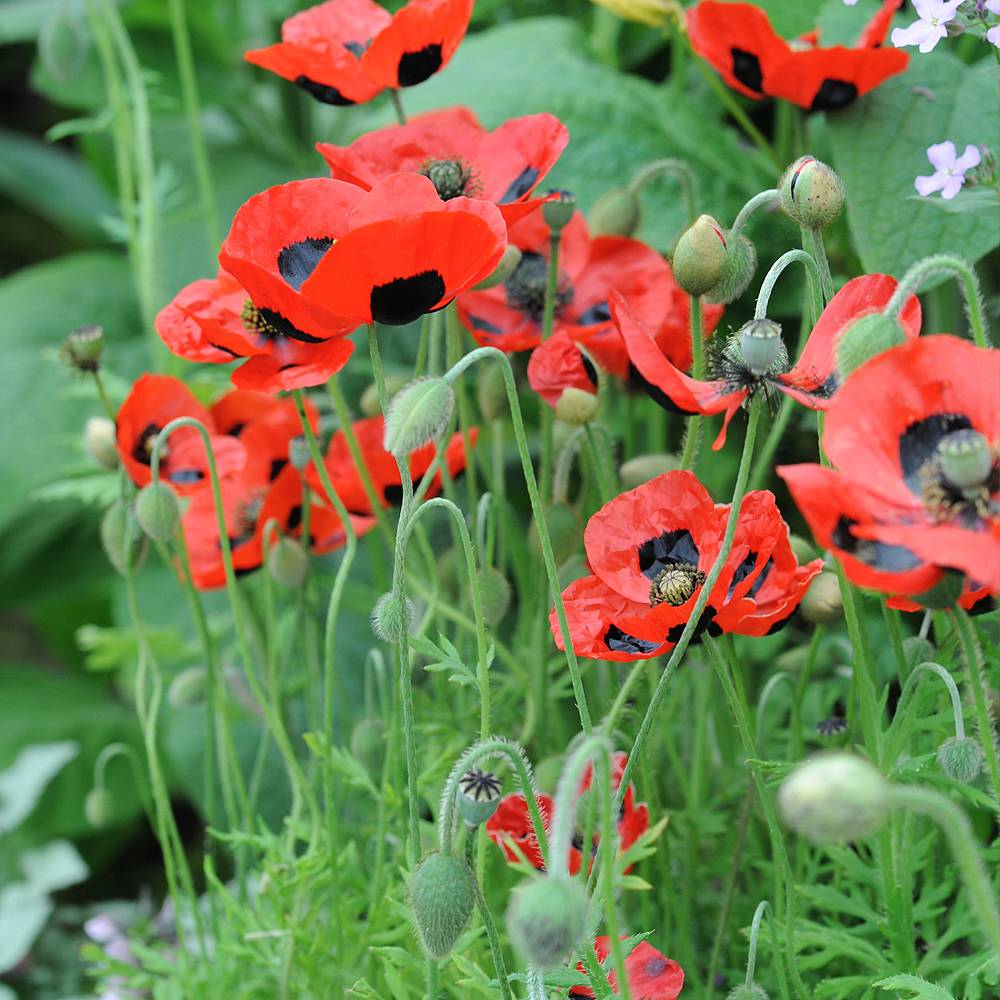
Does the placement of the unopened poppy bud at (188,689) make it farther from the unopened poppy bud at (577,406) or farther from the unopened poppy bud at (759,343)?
the unopened poppy bud at (759,343)

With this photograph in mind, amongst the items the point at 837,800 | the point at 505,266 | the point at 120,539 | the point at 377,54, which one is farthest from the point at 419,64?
the point at 837,800

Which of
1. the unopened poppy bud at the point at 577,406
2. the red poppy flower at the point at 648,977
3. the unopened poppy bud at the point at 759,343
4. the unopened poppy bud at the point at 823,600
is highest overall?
the unopened poppy bud at the point at 759,343

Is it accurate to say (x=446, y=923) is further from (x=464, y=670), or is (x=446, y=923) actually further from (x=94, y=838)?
(x=94, y=838)

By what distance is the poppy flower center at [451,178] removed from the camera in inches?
29.7

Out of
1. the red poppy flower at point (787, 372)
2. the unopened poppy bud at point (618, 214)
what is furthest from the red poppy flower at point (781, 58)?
the red poppy flower at point (787, 372)

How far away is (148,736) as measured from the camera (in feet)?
2.76

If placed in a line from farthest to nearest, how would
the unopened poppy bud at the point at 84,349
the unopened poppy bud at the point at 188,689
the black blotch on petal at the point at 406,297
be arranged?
1. the unopened poppy bud at the point at 188,689
2. the unopened poppy bud at the point at 84,349
3. the black blotch on petal at the point at 406,297

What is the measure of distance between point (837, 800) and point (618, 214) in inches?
23.2

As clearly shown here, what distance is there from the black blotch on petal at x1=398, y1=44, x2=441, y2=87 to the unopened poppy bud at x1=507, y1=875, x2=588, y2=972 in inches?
20.7

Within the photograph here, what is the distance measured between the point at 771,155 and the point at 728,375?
63 centimetres

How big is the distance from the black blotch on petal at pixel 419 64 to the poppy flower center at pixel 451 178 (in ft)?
0.22

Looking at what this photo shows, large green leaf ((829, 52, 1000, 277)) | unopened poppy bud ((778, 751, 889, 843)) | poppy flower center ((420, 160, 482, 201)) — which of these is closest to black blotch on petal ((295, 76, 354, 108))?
poppy flower center ((420, 160, 482, 201))

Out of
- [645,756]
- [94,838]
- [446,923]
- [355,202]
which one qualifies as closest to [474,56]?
[355,202]

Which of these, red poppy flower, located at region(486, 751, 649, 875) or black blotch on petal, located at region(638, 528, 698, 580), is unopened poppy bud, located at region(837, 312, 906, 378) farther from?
red poppy flower, located at region(486, 751, 649, 875)
